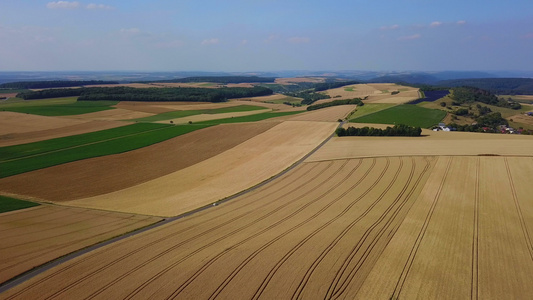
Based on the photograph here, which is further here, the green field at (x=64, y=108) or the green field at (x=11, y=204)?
the green field at (x=64, y=108)

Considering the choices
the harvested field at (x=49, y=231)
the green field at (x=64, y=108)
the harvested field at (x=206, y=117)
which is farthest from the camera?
the green field at (x=64, y=108)

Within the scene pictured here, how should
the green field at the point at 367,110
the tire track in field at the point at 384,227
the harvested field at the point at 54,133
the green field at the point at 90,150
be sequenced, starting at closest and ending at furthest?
the tire track in field at the point at 384,227 < the green field at the point at 90,150 < the harvested field at the point at 54,133 < the green field at the point at 367,110

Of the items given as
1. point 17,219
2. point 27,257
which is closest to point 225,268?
point 27,257

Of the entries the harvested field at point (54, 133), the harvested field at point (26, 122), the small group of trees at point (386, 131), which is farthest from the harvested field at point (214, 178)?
the harvested field at point (26, 122)

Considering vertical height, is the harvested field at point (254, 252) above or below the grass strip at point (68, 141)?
below

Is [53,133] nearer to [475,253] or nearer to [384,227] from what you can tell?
[384,227]

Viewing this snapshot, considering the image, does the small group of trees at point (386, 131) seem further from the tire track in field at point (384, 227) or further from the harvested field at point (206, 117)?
the harvested field at point (206, 117)

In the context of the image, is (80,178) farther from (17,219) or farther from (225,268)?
(225,268)

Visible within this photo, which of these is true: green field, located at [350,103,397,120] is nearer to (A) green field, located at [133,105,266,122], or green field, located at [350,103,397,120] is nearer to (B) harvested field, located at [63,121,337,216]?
(B) harvested field, located at [63,121,337,216]
